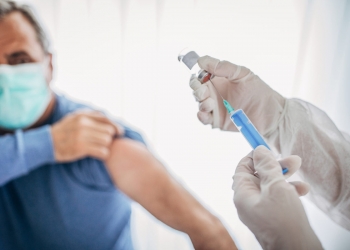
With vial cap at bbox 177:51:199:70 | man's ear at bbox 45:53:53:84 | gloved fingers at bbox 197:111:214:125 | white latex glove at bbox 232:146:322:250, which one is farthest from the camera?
gloved fingers at bbox 197:111:214:125

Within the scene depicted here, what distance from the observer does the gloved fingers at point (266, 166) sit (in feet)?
2.44

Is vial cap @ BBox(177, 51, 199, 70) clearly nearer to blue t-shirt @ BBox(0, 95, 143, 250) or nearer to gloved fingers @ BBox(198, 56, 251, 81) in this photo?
gloved fingers @ BBox(198, 56, 251, 81)

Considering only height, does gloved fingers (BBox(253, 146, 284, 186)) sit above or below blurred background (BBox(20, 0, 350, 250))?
below

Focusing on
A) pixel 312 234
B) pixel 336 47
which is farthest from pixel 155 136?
pixel 336 47

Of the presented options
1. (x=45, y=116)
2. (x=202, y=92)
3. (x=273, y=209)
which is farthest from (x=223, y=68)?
(x=45, y=116)

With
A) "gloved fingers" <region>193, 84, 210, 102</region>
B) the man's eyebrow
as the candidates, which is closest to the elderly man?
the man's eyebrow

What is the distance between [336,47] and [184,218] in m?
0.95

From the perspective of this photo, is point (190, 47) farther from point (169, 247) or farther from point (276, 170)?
point (169, 247)

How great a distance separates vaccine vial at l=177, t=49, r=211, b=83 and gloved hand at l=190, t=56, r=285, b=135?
25 millimetres

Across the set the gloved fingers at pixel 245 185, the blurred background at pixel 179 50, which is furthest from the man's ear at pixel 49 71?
the gloved fingers at pixel 245 185

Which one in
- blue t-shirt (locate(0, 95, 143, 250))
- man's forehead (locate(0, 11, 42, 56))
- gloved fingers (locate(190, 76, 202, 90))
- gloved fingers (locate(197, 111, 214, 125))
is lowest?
blue t-shirt (locate(0, 95, 143, 250))

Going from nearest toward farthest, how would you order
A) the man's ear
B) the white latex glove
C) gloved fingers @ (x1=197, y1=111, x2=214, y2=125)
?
the white latex glove, the man's ear, gloved fingers @ (x1=197, y1=111, x2=214, y2=125)

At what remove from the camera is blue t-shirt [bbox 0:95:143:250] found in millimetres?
743

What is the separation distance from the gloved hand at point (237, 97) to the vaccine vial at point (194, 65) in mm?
25
